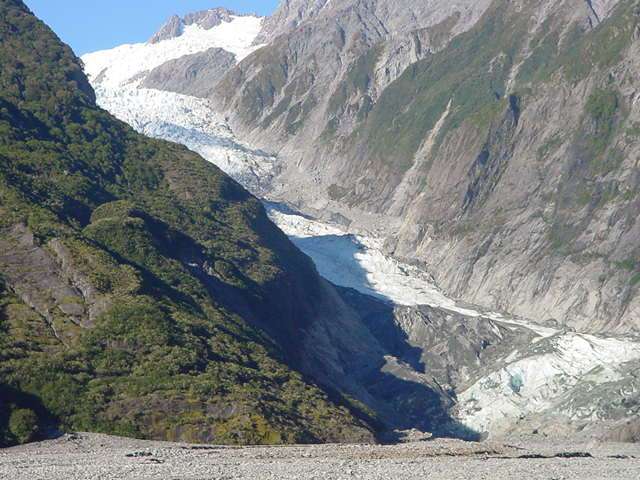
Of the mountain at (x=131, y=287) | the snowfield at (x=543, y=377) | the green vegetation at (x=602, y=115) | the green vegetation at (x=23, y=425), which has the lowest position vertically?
the snowfield at (x=543, y=377)

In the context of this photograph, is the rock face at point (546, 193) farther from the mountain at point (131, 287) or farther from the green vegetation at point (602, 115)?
the mountain at point (131, 287)

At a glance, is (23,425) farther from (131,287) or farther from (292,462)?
(131,287)

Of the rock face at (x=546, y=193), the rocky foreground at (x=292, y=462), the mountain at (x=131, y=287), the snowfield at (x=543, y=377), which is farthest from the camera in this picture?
the rock face at (x=546, y=193)

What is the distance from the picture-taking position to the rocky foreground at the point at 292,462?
41.9m

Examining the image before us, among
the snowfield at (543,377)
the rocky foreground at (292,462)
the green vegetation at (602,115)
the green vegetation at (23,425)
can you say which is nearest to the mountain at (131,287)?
the green vegetation at (23,425)

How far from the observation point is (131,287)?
72.1 metres

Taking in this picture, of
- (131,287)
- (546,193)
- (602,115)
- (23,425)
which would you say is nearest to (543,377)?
(131,287)

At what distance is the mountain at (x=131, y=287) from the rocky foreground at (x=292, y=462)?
14.0 feet

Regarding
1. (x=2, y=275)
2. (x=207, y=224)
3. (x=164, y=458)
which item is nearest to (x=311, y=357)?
(x=207, y=224)

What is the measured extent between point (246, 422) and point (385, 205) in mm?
140946

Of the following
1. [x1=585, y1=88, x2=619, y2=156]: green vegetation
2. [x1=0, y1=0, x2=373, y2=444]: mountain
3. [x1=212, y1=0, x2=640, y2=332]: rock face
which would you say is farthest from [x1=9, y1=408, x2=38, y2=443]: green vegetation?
[x1=585, y1=88, x2=619, y2=156]: green vegetation

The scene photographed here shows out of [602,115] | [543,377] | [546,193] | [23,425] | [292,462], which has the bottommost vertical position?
[543,377]

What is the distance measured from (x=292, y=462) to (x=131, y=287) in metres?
28.0

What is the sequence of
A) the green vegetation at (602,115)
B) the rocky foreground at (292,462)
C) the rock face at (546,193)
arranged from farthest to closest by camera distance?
the green vegetation at (602,115) < the rock face at (546,193) < the rocky foreground at (292,462)
